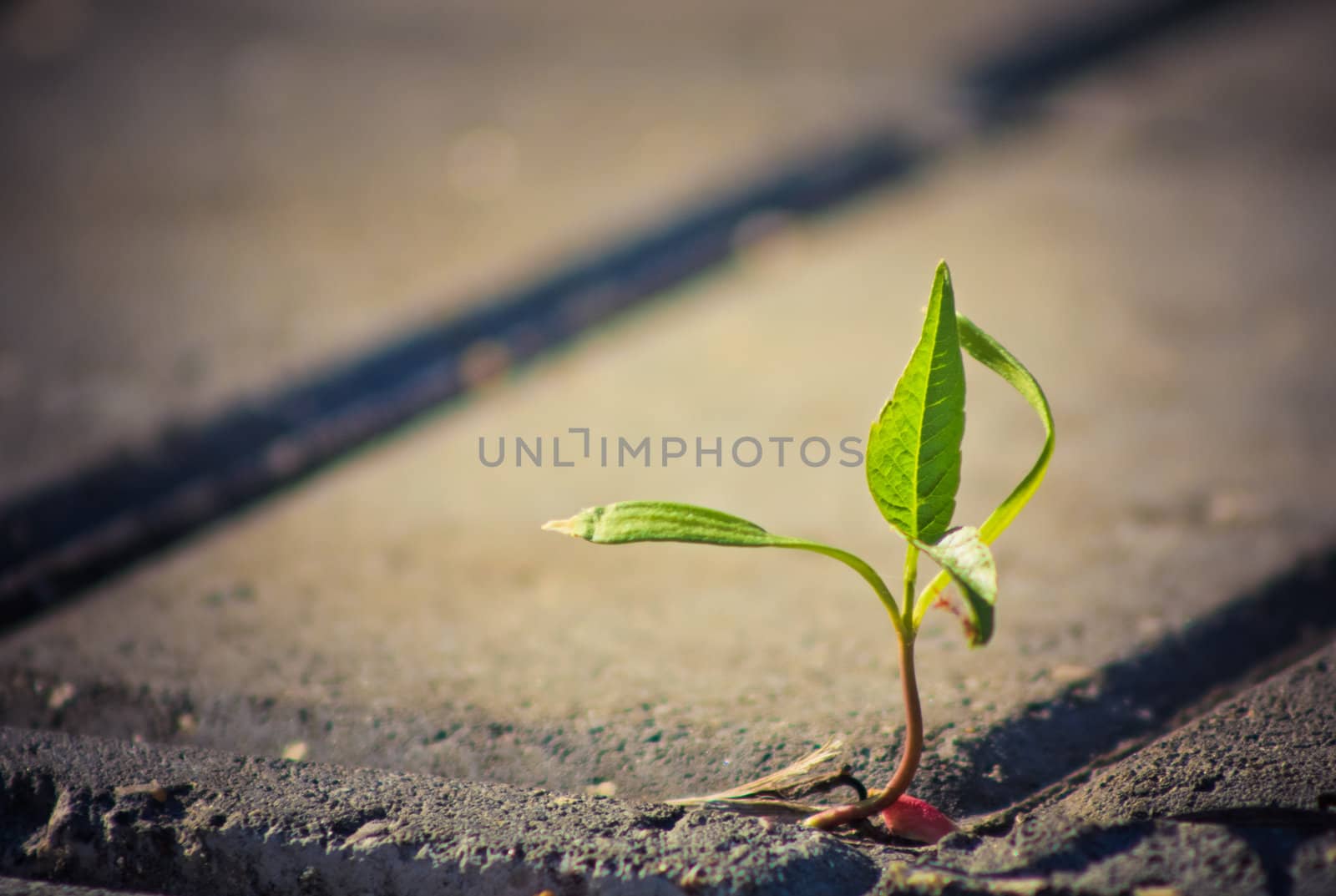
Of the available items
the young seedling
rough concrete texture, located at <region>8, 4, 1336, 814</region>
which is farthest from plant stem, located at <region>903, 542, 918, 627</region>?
rough concrete texture, located at <region>8, 4, 1336, 814</region>

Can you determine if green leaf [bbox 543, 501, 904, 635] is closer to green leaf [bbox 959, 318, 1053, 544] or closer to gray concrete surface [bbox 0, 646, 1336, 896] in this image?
green leaf [bbox 959, 318, 1053, 544]

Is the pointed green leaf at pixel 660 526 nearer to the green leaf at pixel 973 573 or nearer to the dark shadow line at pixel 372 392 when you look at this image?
the green leaf at pixel 973 573

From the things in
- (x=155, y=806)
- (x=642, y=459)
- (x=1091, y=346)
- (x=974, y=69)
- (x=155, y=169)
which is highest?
(x=974, y=69)

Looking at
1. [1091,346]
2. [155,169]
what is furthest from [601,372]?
[155,169]

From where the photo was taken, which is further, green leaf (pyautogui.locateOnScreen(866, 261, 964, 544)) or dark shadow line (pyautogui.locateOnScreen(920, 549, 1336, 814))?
dark shadow line (pyautogui.locateOnScreen(920, 549, 1336, 814))

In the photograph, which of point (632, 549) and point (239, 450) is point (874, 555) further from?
point (239, 450)

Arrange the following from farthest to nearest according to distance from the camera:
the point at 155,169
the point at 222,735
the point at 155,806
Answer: the point at 155,169
the point at 222,735
the point at 155,806

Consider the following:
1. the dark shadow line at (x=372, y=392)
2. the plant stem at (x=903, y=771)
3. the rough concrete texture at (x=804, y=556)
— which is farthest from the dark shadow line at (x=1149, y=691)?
the dark shadow line at (x=372, y=392)
